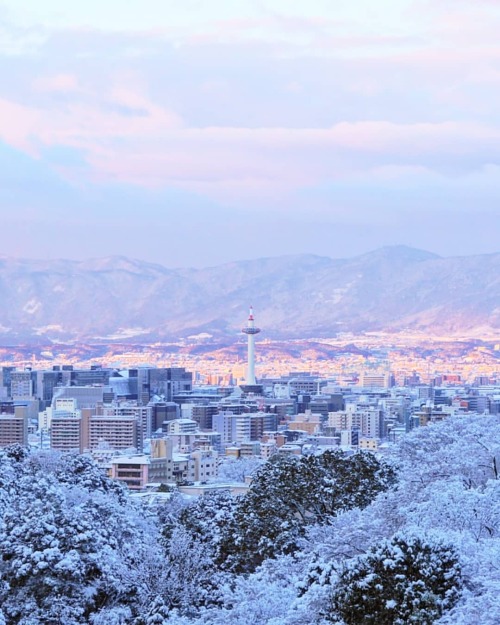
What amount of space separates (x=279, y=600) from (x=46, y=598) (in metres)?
2.80

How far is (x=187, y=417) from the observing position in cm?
13938

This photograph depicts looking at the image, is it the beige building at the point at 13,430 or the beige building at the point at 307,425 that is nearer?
the beige building at the point at 13,430

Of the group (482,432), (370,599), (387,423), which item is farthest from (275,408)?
(370,599)

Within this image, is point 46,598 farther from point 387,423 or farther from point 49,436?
point 387,423

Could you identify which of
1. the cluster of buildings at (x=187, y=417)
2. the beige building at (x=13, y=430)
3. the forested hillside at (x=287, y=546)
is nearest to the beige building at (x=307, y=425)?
the cluster of buildings at (x=187, y=417)

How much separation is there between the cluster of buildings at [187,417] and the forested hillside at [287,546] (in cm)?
3323

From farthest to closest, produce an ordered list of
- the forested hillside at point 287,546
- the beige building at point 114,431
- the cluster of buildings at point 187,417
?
the beige building at point 114,431 < the cluster of buildings at point 187,417 < the forested hillside at point 287,546

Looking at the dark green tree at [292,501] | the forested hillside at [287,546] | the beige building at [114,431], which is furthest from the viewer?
the beige building at [114,431]

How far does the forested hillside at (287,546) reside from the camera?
14.4 metres

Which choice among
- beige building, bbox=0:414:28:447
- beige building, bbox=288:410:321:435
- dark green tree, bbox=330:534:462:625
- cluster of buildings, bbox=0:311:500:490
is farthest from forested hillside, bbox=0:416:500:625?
beige building, bbox=288:410:321:435

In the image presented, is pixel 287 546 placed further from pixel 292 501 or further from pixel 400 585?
pixel 400 585

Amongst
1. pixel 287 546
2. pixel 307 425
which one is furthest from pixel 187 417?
pixel 287 546

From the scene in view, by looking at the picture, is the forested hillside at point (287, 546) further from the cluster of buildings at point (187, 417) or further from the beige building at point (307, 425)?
the beige building at point (307, 425)

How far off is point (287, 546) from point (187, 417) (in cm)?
11776
